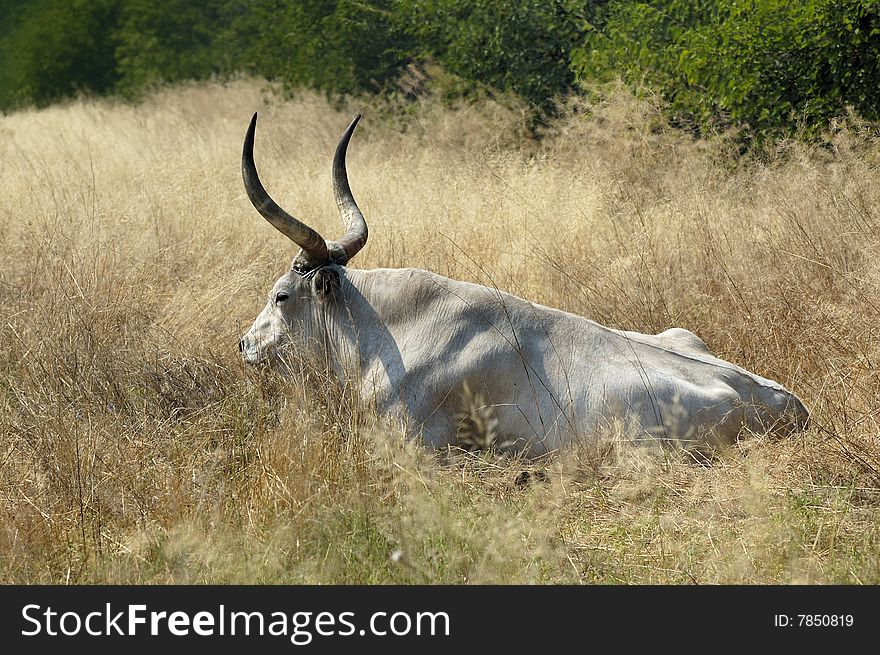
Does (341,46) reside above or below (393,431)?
above

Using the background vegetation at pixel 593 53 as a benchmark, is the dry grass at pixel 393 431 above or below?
below

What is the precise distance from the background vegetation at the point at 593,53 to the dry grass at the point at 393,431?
2.30ft

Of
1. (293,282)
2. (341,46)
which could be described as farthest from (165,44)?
(293,282)

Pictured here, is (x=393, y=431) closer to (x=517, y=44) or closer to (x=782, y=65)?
(x=782, y=65)

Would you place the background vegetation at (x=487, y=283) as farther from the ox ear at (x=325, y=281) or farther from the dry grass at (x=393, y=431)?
the ox ear at (x=325, y=281)

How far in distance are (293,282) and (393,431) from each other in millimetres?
1117

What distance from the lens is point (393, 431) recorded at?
14.0 ft

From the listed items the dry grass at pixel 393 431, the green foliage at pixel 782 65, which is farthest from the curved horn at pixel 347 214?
the green foliage at pixel 782 65

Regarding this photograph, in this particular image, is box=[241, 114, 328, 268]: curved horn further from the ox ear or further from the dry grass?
the dry grass

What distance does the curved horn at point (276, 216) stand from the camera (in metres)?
4.80

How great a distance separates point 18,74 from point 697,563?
30946 mm

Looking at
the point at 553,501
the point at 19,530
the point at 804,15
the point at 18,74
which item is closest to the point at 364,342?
the point at 553,501

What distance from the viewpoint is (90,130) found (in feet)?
53.2

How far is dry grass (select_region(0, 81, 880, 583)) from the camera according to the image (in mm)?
3430
